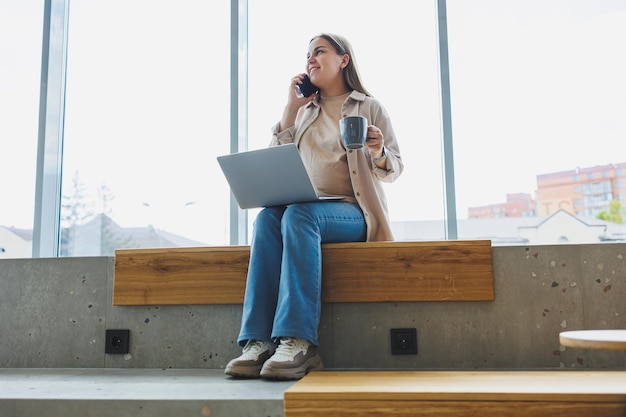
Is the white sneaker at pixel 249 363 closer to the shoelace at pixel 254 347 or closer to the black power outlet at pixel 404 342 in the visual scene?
the shoelace at pixel 254 347

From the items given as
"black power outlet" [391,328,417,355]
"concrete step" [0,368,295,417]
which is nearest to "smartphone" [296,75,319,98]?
"black power outlet" [391,328,417,355]

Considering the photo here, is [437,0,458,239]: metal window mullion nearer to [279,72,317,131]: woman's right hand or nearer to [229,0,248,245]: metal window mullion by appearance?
[279,72,317,131]: woman's right hand

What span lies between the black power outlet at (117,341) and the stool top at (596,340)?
Result: 4.78 ft

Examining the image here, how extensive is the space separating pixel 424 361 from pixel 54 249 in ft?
6.03

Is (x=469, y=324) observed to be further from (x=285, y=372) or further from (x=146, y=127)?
(x=146, y=127)

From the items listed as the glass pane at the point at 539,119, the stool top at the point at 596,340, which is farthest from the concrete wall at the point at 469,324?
the stool top at the point at 596,340

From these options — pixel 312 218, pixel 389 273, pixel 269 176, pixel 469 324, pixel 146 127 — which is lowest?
pixel 469 324

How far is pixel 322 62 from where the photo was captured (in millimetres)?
2068

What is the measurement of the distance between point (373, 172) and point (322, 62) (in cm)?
47

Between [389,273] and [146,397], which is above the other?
[389,273]

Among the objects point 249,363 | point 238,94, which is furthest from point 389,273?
point 238,94

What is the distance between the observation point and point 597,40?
2338 millimetres

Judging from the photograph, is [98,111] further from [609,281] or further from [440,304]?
[609,281]

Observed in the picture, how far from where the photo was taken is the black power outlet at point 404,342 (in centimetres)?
186
